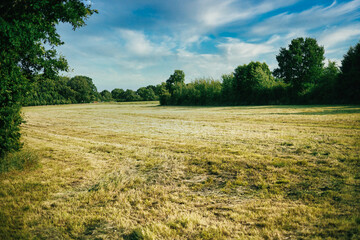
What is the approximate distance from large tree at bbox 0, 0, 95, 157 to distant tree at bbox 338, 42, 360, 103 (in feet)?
116

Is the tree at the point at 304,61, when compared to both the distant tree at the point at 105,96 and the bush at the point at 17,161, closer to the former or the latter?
the bush at the point at 17,161

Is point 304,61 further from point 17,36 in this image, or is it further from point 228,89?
point 17,36

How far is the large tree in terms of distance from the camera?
4156 mm

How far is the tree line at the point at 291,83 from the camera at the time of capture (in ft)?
95.5

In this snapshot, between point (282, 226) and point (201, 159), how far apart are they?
2981mm

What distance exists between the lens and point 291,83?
3922 cm

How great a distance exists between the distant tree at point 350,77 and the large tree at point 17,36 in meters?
35.3

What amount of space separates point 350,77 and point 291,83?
11446 mm

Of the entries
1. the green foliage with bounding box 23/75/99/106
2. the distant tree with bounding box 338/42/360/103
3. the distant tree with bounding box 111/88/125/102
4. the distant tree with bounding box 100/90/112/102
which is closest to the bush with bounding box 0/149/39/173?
the distant tree with bounding box 338/42/360/103

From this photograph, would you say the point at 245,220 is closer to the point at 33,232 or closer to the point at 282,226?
the point at 282,226

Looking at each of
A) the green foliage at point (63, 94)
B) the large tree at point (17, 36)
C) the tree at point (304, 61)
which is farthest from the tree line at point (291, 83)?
the green foliage at point (63, 94)

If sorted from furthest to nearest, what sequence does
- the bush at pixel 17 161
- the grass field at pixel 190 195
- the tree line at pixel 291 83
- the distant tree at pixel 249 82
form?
the distant tree at pixel 249 82 → the tree line at pixel 291 83 → the bush at pixel 17 161 → the grass field at pixel 190 195

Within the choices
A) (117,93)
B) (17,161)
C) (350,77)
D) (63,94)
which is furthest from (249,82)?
(117,93)

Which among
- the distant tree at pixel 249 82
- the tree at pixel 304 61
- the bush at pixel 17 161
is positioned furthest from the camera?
the distant tree at pixel 249 82
